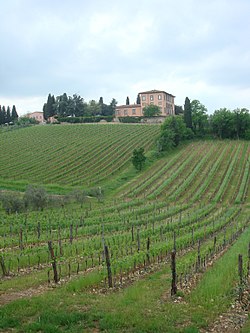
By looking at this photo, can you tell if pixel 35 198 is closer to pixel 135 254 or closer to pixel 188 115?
pixel 135 254

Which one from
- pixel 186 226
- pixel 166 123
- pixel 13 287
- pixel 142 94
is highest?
pixel 142 94

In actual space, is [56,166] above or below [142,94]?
below

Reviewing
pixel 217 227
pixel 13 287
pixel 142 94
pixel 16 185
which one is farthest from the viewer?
pixel 142 94

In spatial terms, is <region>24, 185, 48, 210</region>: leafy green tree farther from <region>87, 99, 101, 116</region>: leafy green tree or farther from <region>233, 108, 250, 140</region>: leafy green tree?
<region>87, 99, 101, 116</region>: leafy green tree

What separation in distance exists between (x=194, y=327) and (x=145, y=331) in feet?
4.54

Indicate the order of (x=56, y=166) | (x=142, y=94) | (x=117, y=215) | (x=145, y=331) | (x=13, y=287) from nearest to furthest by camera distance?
(x=145, y=331), (x=13, y=287), (x=117, y=215), (x=56, y=166), (x=142, y=94)

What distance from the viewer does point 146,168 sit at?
61.3m

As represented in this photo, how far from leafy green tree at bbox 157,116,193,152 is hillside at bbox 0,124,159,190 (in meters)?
4.49

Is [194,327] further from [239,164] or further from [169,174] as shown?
[239,164]

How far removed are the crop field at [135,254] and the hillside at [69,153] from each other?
621 millimetres

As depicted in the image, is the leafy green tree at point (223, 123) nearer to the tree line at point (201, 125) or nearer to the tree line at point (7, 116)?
the tree line at point (201, 125)

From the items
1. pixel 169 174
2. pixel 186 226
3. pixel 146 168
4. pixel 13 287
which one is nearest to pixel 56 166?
pixel 146 168

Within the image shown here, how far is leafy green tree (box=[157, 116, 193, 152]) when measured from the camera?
232 feet

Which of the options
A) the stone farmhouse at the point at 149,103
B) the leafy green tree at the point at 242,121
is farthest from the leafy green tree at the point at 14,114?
the leafy green tree at the point at 242,121
